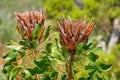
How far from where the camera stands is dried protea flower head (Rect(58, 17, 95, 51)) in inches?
74.2

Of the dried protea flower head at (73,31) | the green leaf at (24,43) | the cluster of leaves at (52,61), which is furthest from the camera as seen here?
the green leaf at (24,43)

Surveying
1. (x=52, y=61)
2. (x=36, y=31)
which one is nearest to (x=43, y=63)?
(x=52, y=61)

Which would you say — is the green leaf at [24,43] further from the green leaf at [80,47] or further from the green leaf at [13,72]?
the green leaf at [80,47]

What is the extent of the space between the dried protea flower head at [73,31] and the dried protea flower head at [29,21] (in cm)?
20

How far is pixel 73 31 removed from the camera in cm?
188

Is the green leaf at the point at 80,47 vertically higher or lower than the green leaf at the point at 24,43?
lower

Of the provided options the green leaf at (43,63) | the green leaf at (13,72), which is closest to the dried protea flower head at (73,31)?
the green leaf at (43,63)

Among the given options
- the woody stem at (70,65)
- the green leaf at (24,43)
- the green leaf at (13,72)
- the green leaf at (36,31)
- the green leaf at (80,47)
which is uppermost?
the green leaf at (36,31)

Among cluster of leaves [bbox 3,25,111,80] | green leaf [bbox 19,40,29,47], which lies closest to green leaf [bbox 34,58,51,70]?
cluster of leaves [bbox 3,25,111,80]

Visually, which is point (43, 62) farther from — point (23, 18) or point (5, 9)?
point (5, 9)

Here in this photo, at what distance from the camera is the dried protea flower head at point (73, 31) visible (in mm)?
1884

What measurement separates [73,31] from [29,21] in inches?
11.1

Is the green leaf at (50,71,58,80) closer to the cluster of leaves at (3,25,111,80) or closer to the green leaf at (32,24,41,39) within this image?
the cluster of leaves at (3,25,111,80)

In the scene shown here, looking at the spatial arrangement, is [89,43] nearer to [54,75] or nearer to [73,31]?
[73,31]
